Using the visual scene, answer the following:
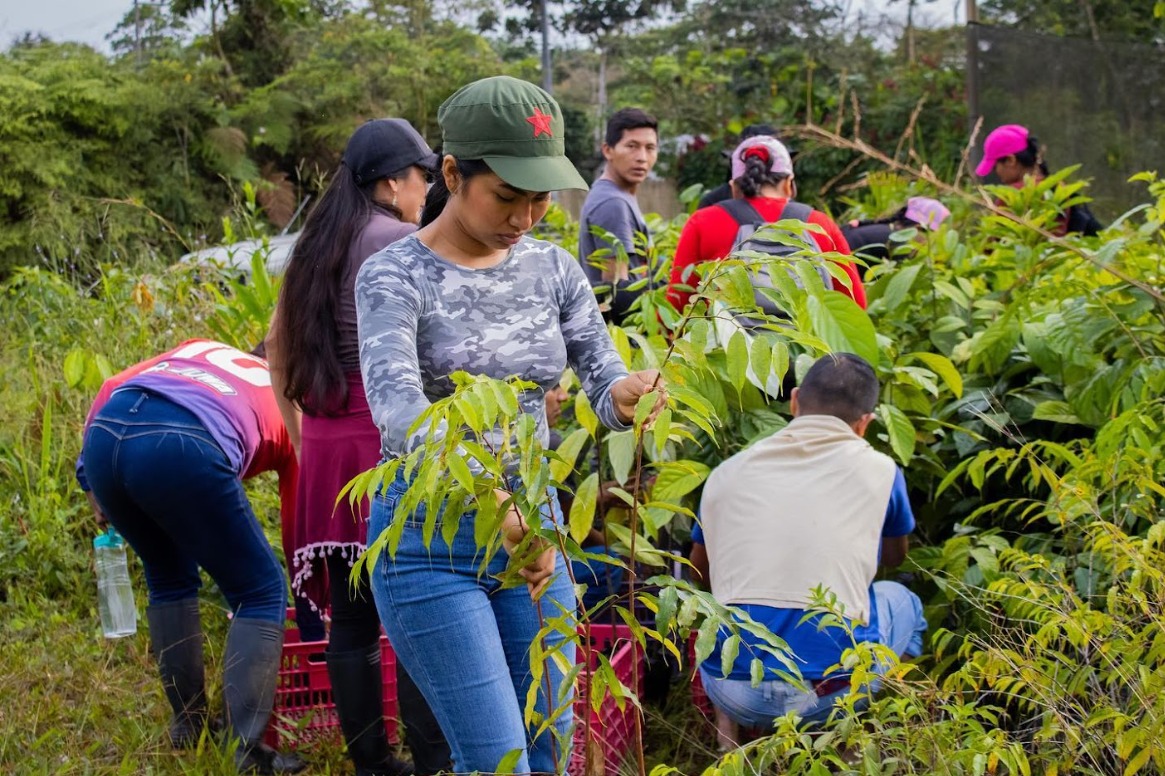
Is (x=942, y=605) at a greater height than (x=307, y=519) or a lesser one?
→ lesser

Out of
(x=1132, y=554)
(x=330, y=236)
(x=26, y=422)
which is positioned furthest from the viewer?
(x=26, y=422)

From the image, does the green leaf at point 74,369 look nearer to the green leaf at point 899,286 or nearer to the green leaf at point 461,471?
the green leaf at point 899,286

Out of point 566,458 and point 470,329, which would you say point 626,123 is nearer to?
point 470,329

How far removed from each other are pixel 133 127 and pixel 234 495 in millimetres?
9466

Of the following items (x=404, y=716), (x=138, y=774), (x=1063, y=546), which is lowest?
(x=138, y=774)

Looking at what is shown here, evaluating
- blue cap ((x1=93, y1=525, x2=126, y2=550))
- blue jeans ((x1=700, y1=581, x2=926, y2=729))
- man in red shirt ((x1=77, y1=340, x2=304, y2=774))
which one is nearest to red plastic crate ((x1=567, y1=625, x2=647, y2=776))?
blue jeans ((x1=700, y1=581, x2=926, y2=729))

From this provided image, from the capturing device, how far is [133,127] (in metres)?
11.6

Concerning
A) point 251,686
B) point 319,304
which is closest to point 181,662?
point 251,686

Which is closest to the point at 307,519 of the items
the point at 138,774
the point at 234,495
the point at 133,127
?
the point at 234,495

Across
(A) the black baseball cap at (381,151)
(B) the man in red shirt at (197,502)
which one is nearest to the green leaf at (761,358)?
(A) the black baseball cap at (381,151)

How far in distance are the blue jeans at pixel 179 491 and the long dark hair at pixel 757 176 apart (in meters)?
1.91

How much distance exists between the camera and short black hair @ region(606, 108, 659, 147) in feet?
16.5

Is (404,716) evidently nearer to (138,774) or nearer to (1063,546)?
(138,774)

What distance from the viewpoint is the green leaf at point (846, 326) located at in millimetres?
2492
